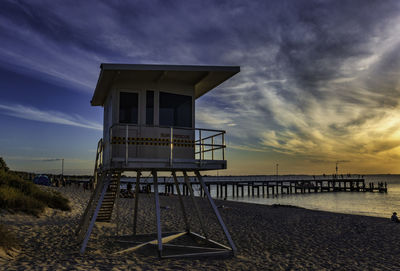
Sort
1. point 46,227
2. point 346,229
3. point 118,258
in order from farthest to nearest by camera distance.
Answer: point 346,229, point 46,227, point 118,258

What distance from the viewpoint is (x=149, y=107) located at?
10.4 meters

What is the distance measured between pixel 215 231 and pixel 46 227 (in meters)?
7.60

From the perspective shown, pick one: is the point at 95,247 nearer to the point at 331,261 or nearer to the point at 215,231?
the point at 215,231

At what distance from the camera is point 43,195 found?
1833 centimetres

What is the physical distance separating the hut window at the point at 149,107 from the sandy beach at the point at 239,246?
14.3ft

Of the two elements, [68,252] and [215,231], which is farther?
[215,231]

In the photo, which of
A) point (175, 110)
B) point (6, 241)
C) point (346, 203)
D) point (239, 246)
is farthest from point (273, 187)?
point (6, 241)

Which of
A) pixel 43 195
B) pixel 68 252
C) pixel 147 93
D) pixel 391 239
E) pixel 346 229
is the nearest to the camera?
pixel 68 252

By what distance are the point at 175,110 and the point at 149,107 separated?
0.94 m

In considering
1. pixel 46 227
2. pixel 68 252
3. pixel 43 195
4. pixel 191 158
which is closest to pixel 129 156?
pixel 191 158

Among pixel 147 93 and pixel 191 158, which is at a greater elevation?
pixel 147 93

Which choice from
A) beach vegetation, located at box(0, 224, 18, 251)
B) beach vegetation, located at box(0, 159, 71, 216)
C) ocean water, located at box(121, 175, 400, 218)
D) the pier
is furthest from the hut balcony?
the pier

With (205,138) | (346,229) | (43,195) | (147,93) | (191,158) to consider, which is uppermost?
(147,93)

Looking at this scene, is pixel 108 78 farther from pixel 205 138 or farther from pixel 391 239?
pixel 391 239
